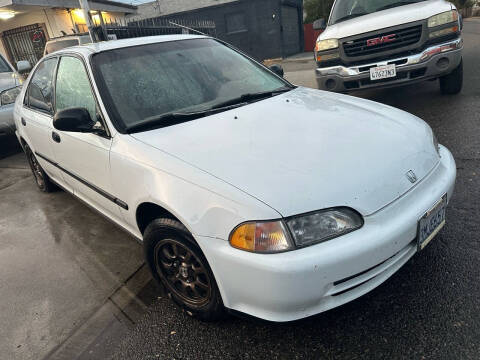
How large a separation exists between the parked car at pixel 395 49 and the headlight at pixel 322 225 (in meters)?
3.61

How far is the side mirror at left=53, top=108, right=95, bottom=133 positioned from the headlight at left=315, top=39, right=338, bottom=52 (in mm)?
3696

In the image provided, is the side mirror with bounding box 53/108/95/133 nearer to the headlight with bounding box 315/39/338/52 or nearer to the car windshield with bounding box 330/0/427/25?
the headlight with bounding box 315/39/338/52

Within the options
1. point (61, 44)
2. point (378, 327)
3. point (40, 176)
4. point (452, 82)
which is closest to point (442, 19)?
point (452, 82)

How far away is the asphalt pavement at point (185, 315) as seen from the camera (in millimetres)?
1790

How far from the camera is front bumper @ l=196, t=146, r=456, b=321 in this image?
151cm

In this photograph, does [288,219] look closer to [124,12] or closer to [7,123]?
[7,123]

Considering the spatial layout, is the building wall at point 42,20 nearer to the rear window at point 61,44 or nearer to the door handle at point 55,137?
the rear window at point 61,44

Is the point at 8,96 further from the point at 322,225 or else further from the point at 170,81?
the point at 322,225

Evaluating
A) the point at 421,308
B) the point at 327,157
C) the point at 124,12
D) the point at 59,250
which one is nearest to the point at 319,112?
the point at 327,157

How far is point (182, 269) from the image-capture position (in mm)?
2033

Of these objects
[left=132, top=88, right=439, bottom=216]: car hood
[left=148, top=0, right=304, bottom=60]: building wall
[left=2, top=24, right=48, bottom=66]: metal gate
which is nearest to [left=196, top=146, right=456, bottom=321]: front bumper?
[left=132, top=88, right=439, bottom=216]: car hood

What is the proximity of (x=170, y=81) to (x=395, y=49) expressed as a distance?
336 cm

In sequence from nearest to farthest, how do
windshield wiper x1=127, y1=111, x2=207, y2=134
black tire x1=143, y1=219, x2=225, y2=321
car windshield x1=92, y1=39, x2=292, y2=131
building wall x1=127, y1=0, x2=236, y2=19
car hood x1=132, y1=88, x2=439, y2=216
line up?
car hood x1=132, y1=88, x2=439, y2=216 < black tire x1=143, y1=219, x2=225, y2=321 < windshield wiper x1=127, y1=111, x2=207, y2=134 < car windshield x1=92, y1=39, x2=292, y2=131 < building wall x1=127, y1=0, x2=236, y2=19

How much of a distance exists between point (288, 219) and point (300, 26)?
18913 mm
